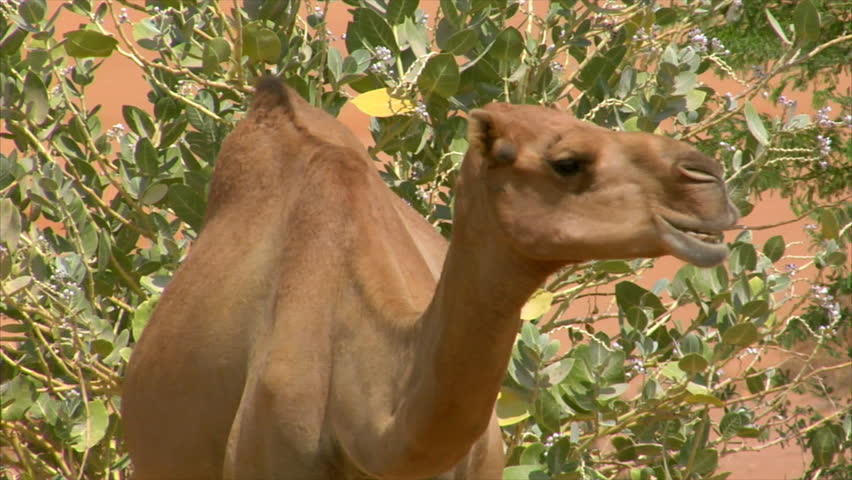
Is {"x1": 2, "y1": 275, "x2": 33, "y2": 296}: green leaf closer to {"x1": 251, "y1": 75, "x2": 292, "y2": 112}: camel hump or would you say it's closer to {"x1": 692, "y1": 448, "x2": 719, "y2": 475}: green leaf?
{"x1": 251, "y1": 75, "x2": 292, "y2": 112}: camel hump

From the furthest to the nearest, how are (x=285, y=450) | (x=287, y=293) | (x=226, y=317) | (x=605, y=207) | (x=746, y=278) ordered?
(x=746, y=278) → (x=226, y=317) → (x=287, y=293) → (x=285, y=450) → (x=605, y=207)

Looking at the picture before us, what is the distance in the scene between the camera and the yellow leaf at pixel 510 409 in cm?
396

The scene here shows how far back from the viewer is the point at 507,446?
4609 mm

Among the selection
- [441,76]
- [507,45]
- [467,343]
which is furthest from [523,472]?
[467,343]

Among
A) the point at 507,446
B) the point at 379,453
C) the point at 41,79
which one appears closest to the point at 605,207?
the point at 379,453

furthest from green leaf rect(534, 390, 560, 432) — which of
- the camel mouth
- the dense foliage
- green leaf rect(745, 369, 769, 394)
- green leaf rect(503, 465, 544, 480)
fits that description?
the camel mouth

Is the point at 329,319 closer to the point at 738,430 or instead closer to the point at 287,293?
the point at 287,293

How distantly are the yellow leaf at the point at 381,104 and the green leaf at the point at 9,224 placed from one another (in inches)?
40.3

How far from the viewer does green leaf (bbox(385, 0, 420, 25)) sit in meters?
4.36

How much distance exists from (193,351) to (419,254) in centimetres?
66

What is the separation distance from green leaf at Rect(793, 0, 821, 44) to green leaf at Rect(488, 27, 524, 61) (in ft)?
2.80

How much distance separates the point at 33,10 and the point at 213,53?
59 centimetres

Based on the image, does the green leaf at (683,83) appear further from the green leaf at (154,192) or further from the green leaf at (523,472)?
the green leaf at (154,192)

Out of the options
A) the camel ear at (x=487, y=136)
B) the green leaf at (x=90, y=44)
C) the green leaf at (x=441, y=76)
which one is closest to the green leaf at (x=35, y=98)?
the green leaf at (x=90, y=44)
